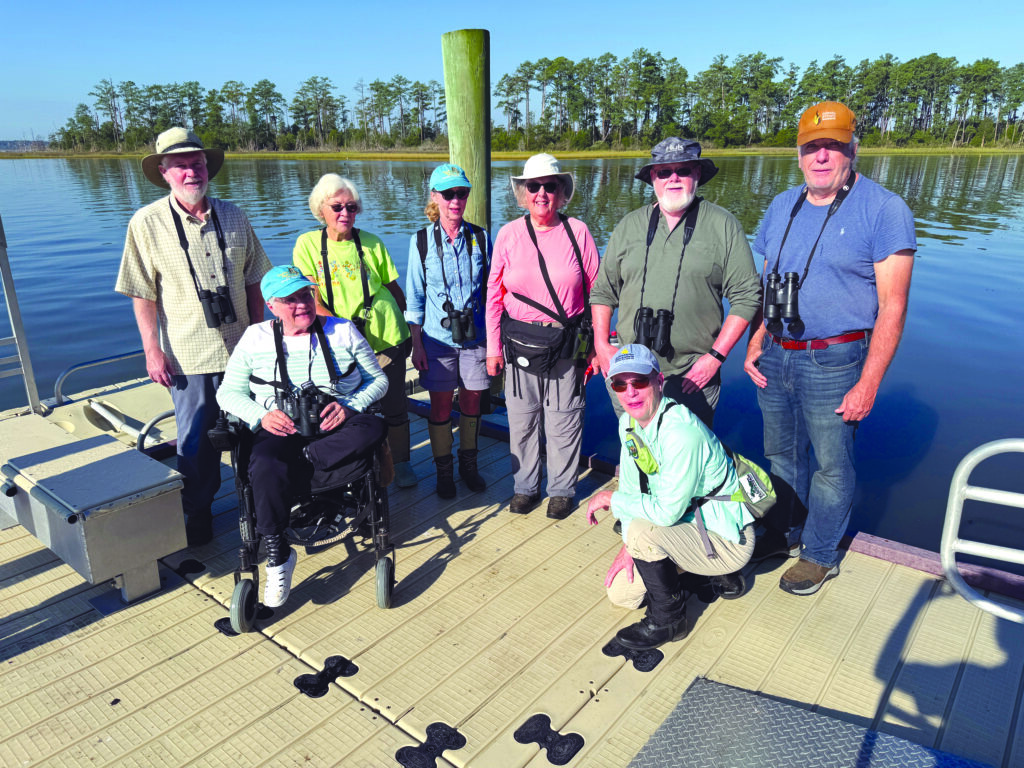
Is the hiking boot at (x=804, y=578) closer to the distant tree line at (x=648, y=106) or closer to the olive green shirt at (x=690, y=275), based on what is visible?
the olive green shirt at (x=690, y=275)

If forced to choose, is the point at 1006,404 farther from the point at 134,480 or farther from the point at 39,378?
the point at 39,378

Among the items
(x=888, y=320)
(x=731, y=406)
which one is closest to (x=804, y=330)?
(x=888, y=320)

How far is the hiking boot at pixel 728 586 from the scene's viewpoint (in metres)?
3.10

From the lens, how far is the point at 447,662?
2.74 meters

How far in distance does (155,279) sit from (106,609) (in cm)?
156

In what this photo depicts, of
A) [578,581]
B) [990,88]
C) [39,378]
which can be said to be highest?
[990,88]

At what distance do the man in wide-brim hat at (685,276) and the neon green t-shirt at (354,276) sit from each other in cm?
125

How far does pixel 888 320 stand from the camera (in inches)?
107

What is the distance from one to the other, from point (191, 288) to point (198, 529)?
1252 millimetres

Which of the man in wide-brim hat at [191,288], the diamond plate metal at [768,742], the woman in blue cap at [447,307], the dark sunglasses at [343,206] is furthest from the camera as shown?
the woman in blue cap at [447,307]

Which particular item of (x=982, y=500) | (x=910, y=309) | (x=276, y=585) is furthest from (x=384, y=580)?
(x=910, y=309)

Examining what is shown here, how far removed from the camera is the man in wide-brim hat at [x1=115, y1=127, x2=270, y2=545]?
328 centimetres

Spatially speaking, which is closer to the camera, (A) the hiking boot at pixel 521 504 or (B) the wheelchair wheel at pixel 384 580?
(B) the wheelchair wheel at pixel 384 580

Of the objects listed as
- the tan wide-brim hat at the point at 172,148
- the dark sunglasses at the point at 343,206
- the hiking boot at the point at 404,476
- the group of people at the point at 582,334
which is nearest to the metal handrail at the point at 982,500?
the group of people at the point at 582,334
